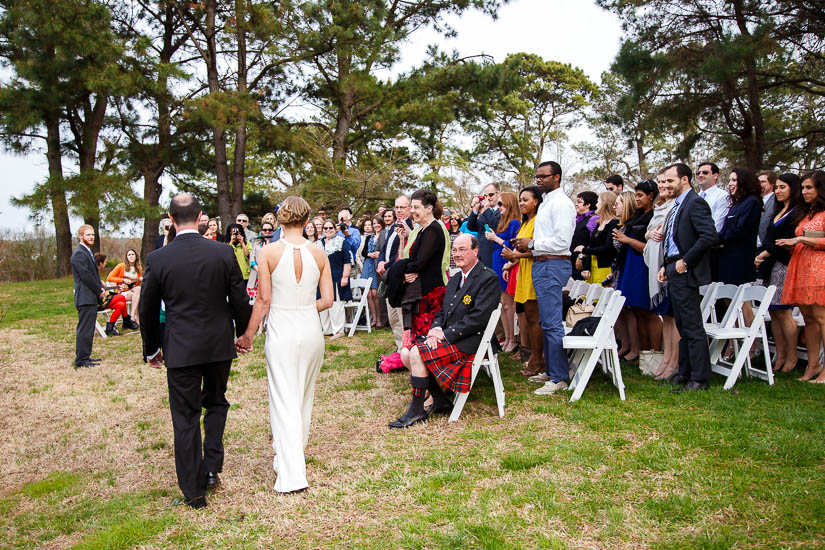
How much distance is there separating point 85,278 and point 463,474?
6.30m

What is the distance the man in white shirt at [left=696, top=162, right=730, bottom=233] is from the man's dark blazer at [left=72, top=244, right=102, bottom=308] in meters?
7.43

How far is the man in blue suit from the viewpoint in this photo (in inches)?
198

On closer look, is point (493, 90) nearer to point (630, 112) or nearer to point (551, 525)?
point (630, 112)

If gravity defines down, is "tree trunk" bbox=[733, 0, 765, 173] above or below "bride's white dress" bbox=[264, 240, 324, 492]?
above

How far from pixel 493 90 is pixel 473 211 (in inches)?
467

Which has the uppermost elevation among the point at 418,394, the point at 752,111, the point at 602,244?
the point at 752,111

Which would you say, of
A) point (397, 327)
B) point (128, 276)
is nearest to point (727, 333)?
point (397, 327)

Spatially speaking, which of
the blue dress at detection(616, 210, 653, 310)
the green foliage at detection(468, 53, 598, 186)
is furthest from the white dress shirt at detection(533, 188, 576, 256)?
the green foliage at detection(468, 53, 598, 186)

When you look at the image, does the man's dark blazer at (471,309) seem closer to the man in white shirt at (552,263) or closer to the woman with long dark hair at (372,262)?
the man in white shirt at (552,263)

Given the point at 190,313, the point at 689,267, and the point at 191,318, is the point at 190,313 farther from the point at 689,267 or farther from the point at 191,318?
the point at 689,267

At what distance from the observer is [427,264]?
544 centimetres

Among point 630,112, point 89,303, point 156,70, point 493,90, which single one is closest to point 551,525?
point 89,303

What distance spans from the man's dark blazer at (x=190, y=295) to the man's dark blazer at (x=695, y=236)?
370cm

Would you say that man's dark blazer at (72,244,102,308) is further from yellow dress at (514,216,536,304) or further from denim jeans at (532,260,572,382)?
denim jeans at (532,260,572,382)
